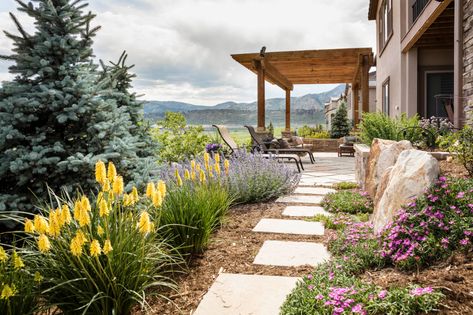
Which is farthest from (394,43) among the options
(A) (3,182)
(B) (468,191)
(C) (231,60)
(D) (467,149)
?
(A) (3,182)

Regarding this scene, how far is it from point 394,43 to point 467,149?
8.15 m

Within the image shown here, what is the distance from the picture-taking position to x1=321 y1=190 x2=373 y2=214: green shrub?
4.32 m

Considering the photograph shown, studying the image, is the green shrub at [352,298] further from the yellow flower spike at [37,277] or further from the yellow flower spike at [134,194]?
the yellow flower spike at [37,277]

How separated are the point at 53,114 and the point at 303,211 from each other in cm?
286

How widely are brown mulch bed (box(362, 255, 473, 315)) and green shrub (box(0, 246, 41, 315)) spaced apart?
5.91 feet

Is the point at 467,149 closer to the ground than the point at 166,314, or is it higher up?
higher up

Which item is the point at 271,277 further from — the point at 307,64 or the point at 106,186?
the point at 307,64

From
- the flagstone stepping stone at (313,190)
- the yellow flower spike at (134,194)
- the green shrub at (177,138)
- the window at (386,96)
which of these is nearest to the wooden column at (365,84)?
the window at (386,96)

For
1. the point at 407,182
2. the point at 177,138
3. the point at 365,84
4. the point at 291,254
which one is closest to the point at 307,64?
the point at 365,84

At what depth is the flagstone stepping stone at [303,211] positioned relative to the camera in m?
4.33

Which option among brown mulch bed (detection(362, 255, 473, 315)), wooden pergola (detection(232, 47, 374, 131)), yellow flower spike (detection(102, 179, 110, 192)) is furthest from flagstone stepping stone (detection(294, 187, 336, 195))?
wooden pergola (detection(232, 47, 374, 131))

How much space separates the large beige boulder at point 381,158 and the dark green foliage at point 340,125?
39.3ft

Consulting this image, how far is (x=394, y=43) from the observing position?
1056cm

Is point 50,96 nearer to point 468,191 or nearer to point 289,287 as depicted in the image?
point 289,287
